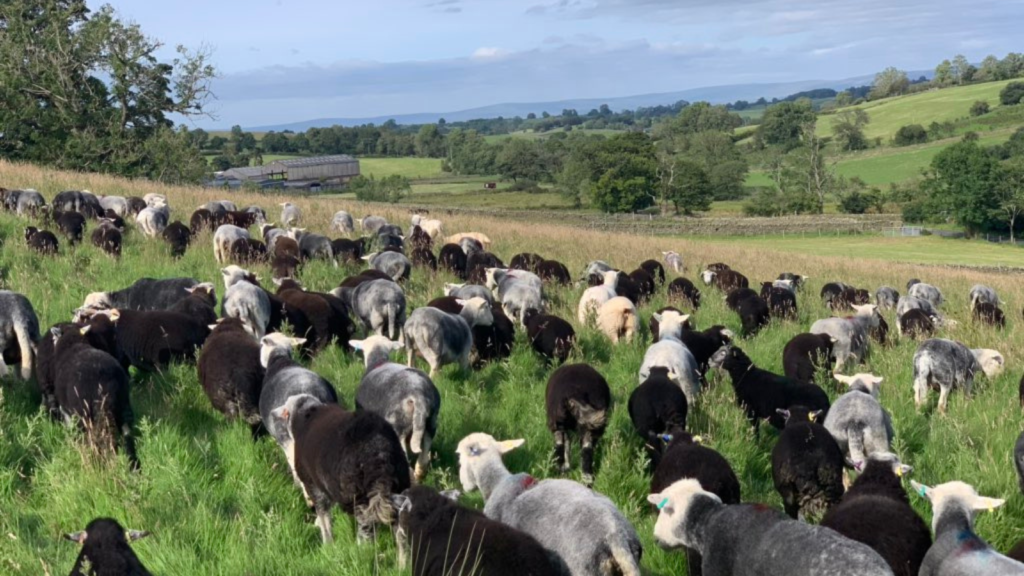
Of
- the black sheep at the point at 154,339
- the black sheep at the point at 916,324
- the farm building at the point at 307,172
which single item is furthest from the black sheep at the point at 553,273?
the farm building at the point at 307,172

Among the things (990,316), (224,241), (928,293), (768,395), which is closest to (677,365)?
(768,395)

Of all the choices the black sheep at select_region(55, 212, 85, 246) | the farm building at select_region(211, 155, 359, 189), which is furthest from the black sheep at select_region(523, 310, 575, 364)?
the farm building at select_region(211, 155, 359, 189)

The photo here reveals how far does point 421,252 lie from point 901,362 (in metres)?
8.91

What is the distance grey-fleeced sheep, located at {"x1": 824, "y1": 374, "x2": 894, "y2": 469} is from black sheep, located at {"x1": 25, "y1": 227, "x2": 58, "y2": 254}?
12.8m

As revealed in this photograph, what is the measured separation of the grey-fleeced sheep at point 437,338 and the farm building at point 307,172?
8200cm

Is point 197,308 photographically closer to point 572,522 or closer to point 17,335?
point 17,335

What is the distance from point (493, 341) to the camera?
1078 cm

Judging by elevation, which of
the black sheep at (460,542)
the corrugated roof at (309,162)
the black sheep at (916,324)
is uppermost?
the corrugated roof at (309,162)

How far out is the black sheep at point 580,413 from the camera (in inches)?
298

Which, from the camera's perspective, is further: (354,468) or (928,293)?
(928,293)

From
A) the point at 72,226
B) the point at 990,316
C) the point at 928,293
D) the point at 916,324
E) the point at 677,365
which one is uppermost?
the point at 72,226

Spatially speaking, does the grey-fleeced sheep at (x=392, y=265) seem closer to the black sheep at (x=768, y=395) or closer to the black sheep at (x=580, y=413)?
the black sheep at (x=768, y=395)

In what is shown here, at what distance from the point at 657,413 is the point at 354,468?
312cm

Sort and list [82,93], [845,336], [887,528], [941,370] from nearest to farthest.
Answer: [887,528], [941,370], [845,336], [82,93]
